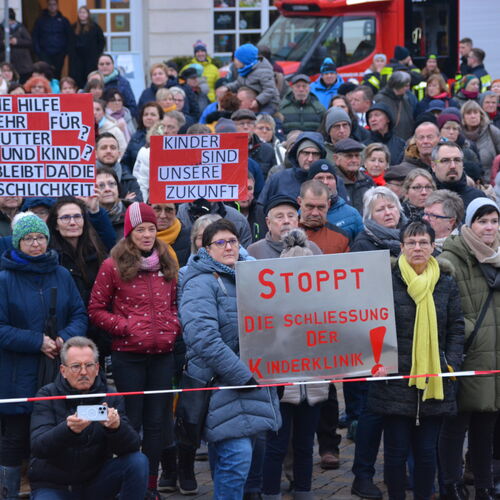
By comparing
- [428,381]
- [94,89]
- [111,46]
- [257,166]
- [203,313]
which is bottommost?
[428,381]

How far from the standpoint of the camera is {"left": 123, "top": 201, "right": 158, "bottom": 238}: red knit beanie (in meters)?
7.41

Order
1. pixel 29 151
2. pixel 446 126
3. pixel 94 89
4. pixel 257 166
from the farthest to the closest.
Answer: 1. pixel 94 89
2. pixel 446 126
3. pixel 257 166
4. pixel 29 151

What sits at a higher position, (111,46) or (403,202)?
(111,46)

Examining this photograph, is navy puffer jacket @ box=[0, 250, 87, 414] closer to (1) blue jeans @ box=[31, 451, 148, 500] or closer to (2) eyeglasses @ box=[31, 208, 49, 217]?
(1) blue jeans @ box=[31, 451, 148, 500]

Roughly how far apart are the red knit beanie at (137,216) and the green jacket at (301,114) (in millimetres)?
6425

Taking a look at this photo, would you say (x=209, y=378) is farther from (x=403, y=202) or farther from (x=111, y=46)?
(x=111, y=46)

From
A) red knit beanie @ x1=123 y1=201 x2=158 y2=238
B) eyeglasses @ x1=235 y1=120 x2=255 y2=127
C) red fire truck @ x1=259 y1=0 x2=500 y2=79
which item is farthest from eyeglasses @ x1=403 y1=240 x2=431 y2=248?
red fire truck @ x1=259 y1=0 x2=500 y2=79

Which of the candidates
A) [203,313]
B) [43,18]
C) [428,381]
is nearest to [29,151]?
[203,313]

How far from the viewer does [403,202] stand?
9.02 meters

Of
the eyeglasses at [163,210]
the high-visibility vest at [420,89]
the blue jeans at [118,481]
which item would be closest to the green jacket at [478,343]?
the blue jeans at [118,481]

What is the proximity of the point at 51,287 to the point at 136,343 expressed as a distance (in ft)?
2.07

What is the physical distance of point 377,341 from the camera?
6977 mm

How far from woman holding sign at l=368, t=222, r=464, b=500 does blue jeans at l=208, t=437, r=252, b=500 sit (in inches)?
36.7

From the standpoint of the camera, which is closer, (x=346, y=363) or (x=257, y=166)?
(x=346, y=363)
